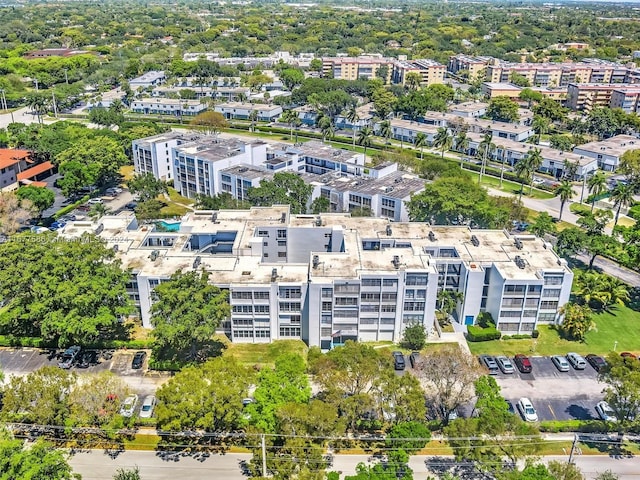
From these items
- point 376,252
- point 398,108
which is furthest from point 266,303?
point 398,108

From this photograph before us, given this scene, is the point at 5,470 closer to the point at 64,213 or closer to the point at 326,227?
the point at 326,227

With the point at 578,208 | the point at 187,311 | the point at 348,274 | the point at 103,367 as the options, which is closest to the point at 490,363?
the point at 348,274

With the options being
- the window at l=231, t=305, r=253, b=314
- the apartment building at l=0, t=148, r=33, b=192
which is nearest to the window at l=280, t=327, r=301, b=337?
the window at l=231, t=305, r=253, b=314

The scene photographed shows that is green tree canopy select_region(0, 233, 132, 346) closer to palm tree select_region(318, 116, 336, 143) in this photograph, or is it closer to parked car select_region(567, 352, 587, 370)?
parked car select_region(567, 352, 587, 370)

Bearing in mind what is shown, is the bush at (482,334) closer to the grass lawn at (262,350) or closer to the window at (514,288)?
the window at (514,288)

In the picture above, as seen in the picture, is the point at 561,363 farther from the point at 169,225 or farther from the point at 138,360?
the point at 169,225
